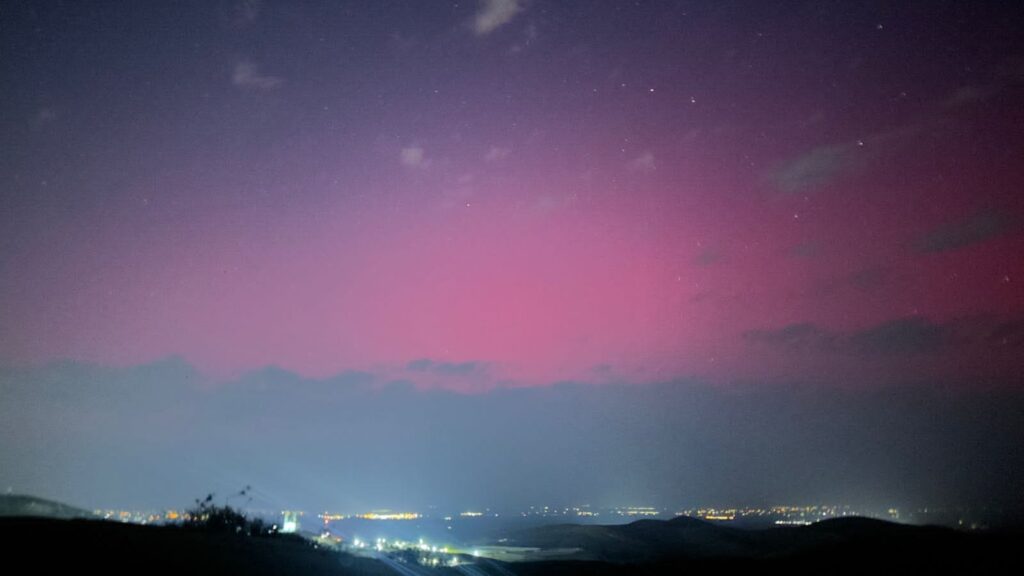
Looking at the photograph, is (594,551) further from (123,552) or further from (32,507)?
(123,552)

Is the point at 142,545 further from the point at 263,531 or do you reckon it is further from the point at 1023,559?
the point at 1023,559

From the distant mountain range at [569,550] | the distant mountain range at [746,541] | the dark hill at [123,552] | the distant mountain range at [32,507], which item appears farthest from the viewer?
the distant mountain range at [746,541]

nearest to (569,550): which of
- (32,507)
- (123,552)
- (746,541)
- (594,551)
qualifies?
(594,551)

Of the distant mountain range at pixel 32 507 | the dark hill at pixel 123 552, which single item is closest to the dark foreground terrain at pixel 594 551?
the dark hill at pixel 123 552

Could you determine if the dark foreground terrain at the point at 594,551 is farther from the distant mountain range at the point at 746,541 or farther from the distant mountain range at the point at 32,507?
the distant mountain range at the point at 32,507

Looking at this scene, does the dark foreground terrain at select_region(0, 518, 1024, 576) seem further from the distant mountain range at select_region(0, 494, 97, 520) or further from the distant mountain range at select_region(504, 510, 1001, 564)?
the distant mountain range at select_region(0, 494, 97, 520)

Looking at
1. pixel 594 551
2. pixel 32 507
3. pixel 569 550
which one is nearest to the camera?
pixel 32 507

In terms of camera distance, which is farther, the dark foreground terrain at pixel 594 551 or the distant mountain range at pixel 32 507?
the distant mountain range at pixel 32 507

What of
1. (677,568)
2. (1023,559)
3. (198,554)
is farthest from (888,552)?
(198,554)
